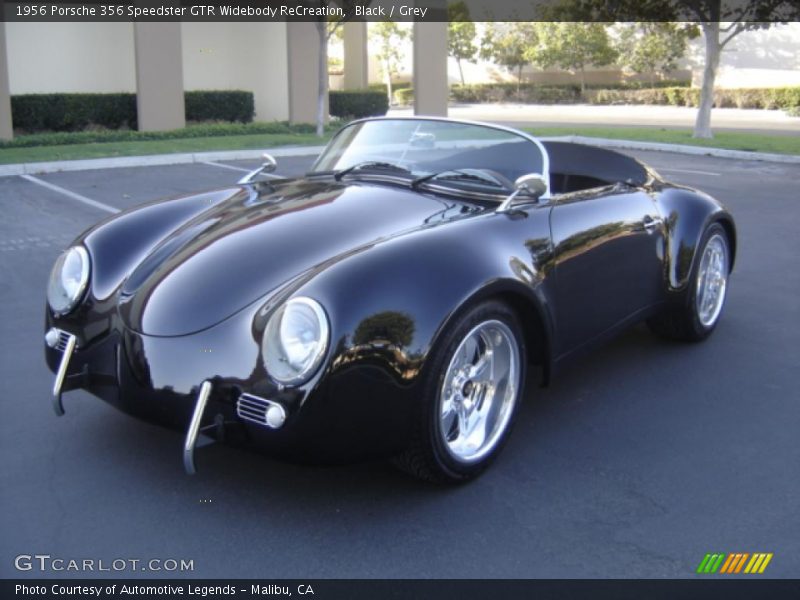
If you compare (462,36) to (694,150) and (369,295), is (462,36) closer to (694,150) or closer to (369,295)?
(694,150)

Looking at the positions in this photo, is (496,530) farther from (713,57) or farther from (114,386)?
(713,57)

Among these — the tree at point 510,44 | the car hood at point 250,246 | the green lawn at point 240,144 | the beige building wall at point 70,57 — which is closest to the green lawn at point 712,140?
the green lawn at point 240,144

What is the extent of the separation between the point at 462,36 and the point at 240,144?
38.5 meters

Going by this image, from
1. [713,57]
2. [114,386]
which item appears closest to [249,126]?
[713,57]

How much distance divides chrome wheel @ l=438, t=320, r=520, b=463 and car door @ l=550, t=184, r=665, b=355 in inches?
15.6

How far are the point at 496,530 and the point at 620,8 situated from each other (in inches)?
730

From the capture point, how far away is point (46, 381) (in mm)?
4582

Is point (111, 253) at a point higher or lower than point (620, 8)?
lower

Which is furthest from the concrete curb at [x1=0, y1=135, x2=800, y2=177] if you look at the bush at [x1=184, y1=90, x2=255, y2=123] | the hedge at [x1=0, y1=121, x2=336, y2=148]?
the bush at [x1=184, y1=90, x2=255, y2=123]

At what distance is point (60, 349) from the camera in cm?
361

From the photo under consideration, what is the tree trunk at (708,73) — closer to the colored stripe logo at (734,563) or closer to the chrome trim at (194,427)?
the colored stripe logo at (734,563)

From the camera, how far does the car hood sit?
10.9 feet

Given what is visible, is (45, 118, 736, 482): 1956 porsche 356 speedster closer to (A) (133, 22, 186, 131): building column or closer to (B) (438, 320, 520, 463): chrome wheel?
(B) (438, 320, 520, 463): chrome wheel
